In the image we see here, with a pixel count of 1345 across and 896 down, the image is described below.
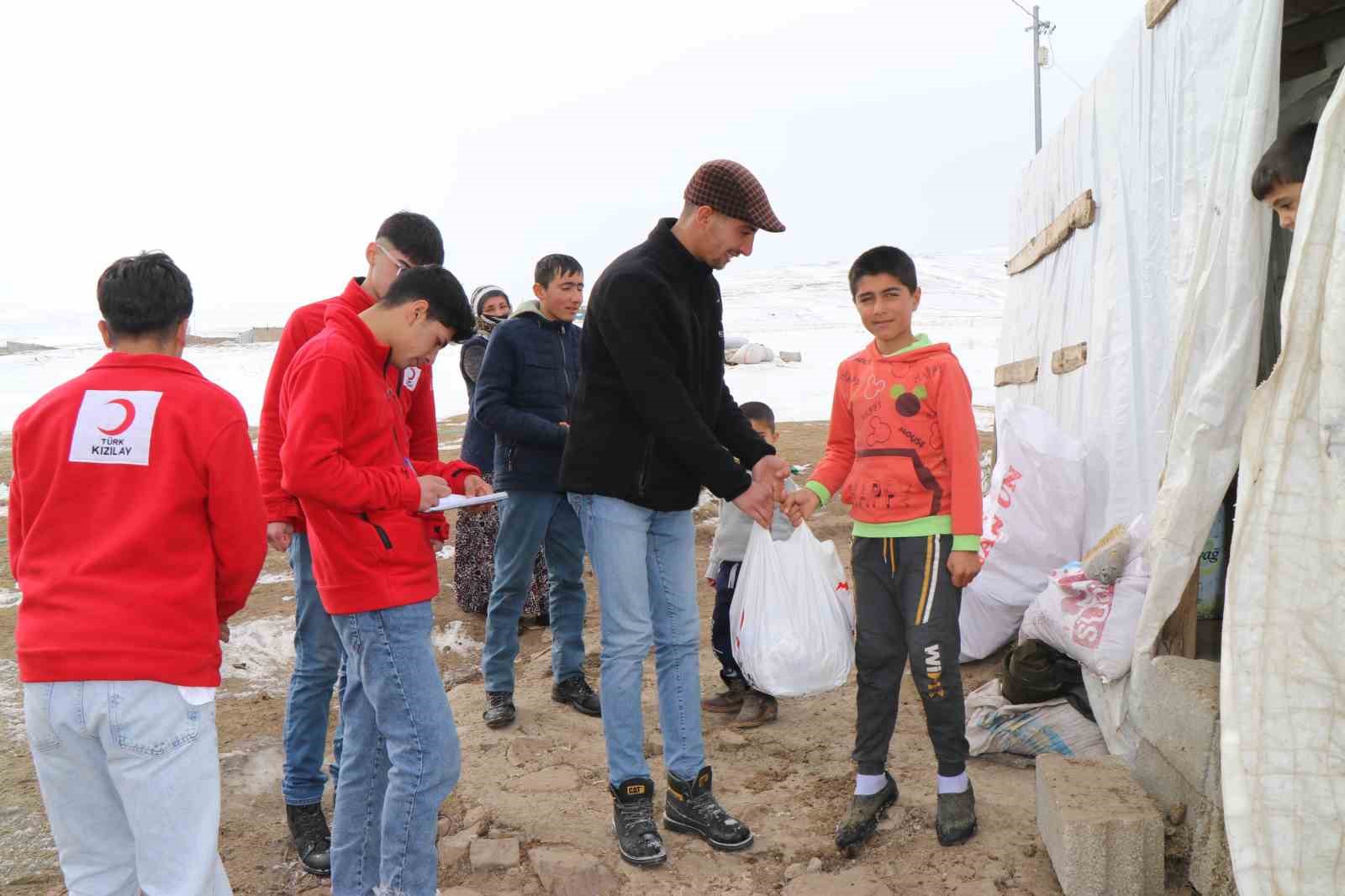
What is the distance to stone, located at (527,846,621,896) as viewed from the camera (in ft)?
8.85

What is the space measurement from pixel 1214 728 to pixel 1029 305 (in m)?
4.26

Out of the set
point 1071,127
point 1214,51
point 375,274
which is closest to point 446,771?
point 375,274

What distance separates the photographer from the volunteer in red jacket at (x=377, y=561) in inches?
86.1

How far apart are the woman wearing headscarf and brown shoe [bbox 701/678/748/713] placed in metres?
1.46

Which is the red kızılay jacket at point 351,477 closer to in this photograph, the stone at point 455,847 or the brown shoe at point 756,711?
the stone at point 455,847

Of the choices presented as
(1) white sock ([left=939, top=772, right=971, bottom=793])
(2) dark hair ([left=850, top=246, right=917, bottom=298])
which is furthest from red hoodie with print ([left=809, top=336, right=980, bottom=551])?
(1) white sock ([left=939, top=772, right=971, bottom=793])

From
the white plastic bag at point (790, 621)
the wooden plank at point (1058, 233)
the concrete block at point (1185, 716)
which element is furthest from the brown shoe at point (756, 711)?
the wooden plank at point (1058, 233)

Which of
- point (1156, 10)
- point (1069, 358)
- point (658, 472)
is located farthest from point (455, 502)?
point (1069, 358)

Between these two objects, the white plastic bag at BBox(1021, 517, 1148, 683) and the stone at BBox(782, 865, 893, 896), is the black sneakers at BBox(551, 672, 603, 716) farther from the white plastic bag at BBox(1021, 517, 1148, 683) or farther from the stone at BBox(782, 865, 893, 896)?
the white plastic bag at BBox(1021, 517, 1148, 683)

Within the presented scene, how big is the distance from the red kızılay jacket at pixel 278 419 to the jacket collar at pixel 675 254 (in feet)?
2.44

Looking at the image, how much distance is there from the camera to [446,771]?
2.29 meters

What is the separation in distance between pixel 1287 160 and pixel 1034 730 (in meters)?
1.99

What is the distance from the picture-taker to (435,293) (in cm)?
234

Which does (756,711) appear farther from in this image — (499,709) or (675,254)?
(675,254)
